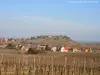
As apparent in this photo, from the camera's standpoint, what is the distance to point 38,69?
117ft

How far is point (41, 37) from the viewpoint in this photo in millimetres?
181375

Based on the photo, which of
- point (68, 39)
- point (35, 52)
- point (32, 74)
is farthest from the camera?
point (68, 39)

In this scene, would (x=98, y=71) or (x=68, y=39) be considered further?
(x=68, y=39)

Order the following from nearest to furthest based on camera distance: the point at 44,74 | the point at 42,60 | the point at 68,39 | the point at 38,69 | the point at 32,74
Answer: the point at 32,74, the point at 44,74, the point at 38,69, the point at 42,60, the point at 68,39

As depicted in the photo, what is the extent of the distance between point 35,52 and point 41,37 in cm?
11120

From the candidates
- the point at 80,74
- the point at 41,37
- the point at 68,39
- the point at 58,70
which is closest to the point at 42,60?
the point at 58,70

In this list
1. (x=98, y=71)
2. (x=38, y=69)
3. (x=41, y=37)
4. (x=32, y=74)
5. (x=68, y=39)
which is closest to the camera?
(x=32, y=74)

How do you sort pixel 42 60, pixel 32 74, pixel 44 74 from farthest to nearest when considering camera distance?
pixel 42 60 → pixel 44 74 → pixel 32 74

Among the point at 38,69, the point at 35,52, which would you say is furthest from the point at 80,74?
the point at 35,52

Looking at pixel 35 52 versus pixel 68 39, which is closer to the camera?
pixel 35 52

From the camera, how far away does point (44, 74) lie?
33.4m

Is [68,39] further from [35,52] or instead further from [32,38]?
→ [35,52]

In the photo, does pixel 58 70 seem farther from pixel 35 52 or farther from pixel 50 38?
pixel 50 38

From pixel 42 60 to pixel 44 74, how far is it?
1998 cm
